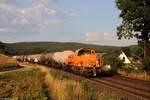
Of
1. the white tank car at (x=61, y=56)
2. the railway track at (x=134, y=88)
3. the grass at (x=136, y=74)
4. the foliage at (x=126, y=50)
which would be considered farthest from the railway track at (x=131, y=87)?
the foliage at (x=126, y=50)

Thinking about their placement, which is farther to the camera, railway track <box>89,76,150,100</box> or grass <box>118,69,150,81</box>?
grass <box>118,69,150,81</box>

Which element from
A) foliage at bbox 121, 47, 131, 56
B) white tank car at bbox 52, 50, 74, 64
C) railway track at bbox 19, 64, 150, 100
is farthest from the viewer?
foliage at bbox 121, 47, 131, 56

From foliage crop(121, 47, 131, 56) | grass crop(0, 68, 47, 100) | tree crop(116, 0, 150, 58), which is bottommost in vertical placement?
foliage crop(121, 47, 131, 56)

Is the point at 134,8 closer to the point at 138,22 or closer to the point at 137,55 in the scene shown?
the point at 138,22

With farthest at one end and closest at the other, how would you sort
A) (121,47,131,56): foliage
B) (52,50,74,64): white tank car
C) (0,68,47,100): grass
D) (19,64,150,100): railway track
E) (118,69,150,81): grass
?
(121,47,131,56): foliage → (52,50,74,64): white tank car → (118,69,150,81): grass → (19,64,150,100): railway track → (0,68,47,100): grass

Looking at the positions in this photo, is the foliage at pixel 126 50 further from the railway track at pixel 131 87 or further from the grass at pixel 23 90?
the grass at pixel 23 90

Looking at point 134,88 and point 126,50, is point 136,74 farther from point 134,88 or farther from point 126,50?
point 126,50

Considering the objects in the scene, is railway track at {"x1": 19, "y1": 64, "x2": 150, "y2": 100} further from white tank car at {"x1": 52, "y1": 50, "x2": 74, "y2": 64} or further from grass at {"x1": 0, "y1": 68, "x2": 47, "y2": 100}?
white tank car at {"x1": 52, "y1": 50, "x2": 74, "y2": 64}

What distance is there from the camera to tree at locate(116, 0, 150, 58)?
135 ft

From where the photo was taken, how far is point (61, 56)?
5956 centimetres

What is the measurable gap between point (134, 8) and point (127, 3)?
89cm

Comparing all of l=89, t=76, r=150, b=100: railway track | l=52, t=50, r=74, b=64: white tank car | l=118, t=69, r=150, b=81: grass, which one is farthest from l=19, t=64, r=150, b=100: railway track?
l=52, t=50, r=74, b=64: white tank car

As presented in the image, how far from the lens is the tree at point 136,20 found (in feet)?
135

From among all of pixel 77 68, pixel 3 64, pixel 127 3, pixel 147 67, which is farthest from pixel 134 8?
pixel 3 64
